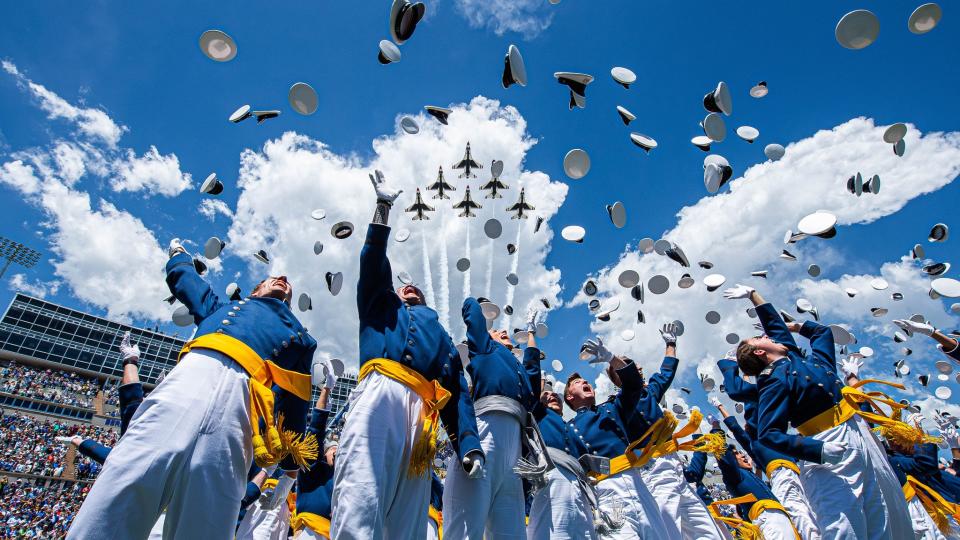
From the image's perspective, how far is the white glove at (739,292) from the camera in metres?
6.00

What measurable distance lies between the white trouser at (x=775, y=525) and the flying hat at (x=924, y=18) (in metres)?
8.01

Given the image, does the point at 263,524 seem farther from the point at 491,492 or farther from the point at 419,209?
the point at 419,209

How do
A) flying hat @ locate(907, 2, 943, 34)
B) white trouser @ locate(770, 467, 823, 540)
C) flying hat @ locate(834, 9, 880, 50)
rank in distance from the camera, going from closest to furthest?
1. white trouser @ locate(770, 467, 823, 540)
2. flying hat @ locate(834, 9, 880, 50)
3. flying hat @ locate(907, 2, 943, 34)

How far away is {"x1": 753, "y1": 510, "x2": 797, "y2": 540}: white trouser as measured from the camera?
690 cm

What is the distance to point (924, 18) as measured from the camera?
26.4 feet

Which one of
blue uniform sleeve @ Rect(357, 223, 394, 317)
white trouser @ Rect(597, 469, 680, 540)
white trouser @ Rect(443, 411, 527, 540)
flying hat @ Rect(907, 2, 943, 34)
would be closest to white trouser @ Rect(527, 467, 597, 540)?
white trouser @ Rect(597, 469, 680, 540)

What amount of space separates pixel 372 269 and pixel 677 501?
5.07 m

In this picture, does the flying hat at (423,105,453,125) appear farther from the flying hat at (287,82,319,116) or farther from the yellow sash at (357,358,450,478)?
the yellow sash at (357,358,450,478)

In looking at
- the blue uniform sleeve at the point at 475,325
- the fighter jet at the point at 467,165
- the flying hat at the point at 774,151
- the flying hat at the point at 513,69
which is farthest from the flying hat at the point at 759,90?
the fighter jet at the point at 467,165

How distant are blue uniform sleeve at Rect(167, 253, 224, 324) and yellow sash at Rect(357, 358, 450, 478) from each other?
1422 mm

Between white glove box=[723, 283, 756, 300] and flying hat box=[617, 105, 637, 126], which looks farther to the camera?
flying hat box=[617, 105, 637, 126]

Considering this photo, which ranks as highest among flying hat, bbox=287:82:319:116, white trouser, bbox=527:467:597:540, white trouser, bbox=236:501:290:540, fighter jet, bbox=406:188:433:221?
fighter jet, bbox=406:188:433:221

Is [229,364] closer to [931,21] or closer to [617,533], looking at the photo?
[617,533]

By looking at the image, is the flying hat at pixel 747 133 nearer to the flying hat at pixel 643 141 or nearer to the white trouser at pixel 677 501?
the flying hat at pixel 643 141
